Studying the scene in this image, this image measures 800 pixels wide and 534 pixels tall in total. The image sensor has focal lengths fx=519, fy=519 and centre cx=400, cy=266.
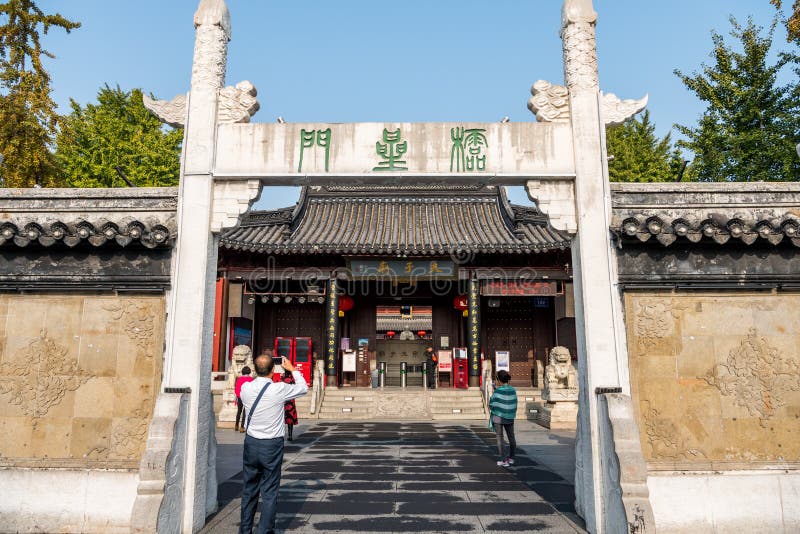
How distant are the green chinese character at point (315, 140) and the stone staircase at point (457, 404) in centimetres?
1210

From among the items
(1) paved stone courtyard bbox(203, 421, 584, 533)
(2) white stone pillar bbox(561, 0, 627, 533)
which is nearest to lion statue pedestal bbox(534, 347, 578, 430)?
(1) paved stone courtyard bbox(203, 421, 584, 533)

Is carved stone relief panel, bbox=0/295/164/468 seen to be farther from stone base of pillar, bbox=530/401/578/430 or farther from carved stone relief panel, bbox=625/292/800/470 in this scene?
stone base of pillar, bbox=530/401/578/430

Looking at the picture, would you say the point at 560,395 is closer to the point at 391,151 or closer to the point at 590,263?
the point at 590,263

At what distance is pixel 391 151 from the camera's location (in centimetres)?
553

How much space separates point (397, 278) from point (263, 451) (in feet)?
45.8

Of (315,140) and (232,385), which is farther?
(232,385)

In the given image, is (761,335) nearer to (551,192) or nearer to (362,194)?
(551,192)

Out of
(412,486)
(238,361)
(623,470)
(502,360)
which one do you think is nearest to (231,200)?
(412,486)

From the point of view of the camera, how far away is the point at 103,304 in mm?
5457

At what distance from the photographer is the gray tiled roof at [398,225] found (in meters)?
17.4

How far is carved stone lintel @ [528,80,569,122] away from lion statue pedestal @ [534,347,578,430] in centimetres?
1004

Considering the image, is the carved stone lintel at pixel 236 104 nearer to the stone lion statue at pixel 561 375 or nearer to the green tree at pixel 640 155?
the stone lion statue at pixel 561 375

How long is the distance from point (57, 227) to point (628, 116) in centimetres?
602

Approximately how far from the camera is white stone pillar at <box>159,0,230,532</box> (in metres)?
5.09
